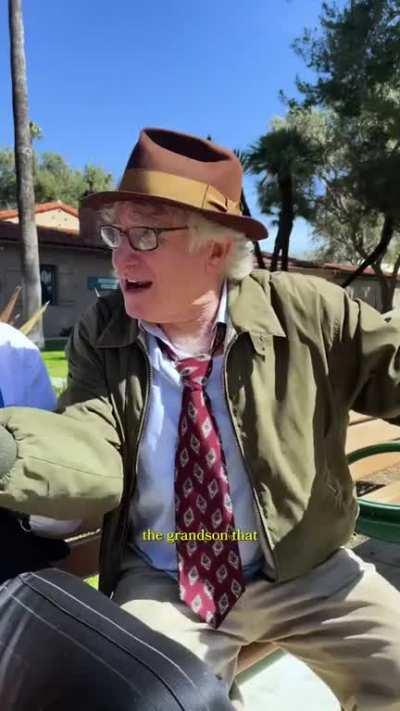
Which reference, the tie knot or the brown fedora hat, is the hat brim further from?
the tie knot

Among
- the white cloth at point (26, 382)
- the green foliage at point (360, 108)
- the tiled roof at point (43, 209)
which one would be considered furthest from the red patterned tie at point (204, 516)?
the tiled roof at point (43, 209)

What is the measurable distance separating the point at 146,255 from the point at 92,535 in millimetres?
925

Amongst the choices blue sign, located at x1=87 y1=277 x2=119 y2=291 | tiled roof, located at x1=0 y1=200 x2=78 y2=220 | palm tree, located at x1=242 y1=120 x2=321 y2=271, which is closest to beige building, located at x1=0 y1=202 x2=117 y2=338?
tiled roof, located at x1=0 y1=200 x2=78 y2=220

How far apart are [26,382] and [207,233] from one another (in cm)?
58

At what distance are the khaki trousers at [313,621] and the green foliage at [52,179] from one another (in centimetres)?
4332

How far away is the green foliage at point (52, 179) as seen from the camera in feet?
148

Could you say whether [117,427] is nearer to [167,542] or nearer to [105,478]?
[105,478]

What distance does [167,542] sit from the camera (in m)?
1.67

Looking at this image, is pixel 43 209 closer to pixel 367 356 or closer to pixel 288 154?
pixel 288 154

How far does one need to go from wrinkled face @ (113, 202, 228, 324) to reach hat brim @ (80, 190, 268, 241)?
29 mm

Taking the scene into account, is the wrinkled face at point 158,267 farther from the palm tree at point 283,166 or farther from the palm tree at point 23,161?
the palm tree at point 283,166

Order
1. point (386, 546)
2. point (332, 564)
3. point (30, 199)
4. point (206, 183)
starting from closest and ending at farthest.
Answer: point (206, 183) < point (332, 564) < point (386, 546) < point (30, 199)

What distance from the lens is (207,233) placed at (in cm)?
161

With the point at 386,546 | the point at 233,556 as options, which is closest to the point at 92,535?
the point at 233,556
